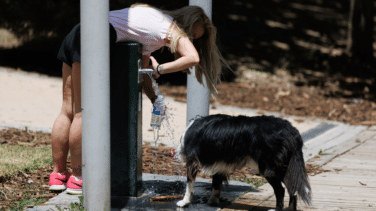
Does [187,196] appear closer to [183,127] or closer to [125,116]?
[125,116]

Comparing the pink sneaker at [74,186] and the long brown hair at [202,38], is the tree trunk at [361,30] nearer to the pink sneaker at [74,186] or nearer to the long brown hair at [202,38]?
the long brown hair at [202,38]

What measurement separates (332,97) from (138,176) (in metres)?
7.26

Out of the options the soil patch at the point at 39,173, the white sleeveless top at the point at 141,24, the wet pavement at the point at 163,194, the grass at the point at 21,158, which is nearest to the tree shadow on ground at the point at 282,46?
the soil patch at the point at 39,173

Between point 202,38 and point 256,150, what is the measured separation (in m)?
1.08

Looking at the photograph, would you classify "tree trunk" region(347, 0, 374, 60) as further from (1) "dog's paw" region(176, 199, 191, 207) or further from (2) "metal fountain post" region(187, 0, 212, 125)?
(1) "dog's paw" region(176, 199, 191, 207)

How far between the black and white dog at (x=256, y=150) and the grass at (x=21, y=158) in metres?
1.76

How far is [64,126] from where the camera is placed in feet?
12.0

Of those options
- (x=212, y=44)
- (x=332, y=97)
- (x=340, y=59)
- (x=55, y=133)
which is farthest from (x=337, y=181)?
(x=340, y=59)

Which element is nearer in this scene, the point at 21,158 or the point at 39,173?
the point at 39,173

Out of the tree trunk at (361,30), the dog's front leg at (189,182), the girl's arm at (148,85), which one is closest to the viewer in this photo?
the dog's front leg at (189,182)

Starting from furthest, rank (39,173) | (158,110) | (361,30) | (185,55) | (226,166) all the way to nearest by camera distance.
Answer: (361,30), (39,173), (158,110), (185,55), (226,166)

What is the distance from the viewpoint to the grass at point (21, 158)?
4.16 metres

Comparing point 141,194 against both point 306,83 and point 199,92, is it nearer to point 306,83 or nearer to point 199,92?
point 199,92

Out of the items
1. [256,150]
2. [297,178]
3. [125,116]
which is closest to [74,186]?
[125,116]
